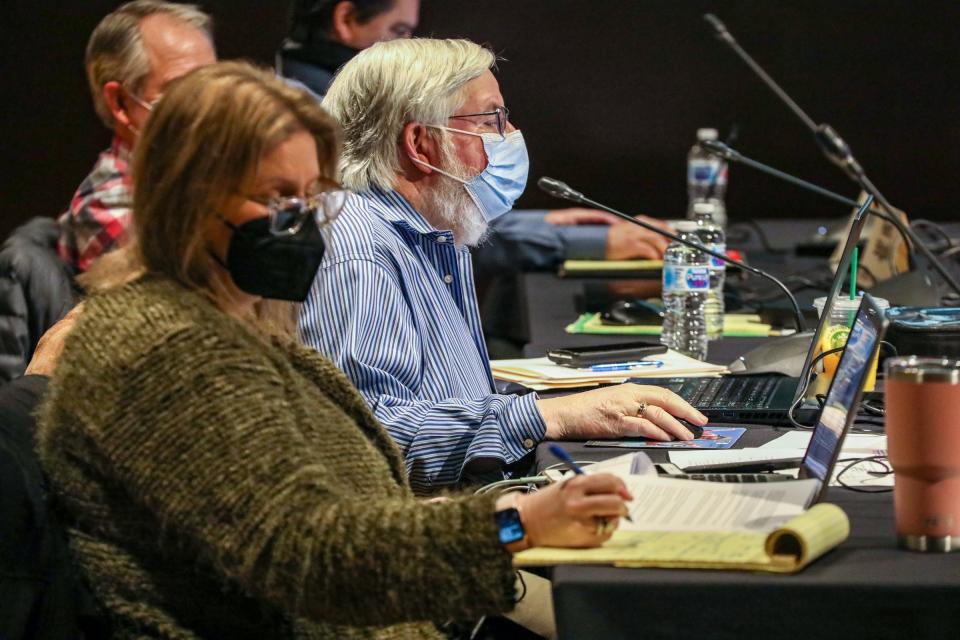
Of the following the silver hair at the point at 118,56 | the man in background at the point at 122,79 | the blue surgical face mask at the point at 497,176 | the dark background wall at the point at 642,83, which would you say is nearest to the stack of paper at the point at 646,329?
the blue surgical face mask at the point at 497,176

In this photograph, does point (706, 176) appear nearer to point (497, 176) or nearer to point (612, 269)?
point (612, 269)

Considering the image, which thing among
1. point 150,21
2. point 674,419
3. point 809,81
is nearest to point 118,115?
point 150,21

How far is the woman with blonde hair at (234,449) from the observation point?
1.21 metres

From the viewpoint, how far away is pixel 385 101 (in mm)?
2189

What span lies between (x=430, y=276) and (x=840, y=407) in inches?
32.9

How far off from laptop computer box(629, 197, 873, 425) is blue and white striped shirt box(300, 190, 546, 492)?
0.93ft

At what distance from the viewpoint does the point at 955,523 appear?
4.42 feet

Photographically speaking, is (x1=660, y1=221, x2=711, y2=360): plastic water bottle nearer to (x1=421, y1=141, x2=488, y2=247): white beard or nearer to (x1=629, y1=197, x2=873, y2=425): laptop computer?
(x1=629, y1=197, x2=873, y2=425): laptop computer

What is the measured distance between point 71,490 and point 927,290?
1879 millimetres

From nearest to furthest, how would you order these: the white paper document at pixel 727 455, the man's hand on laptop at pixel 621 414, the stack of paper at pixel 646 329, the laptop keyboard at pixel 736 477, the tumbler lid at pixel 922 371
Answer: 1. the tumbler lid at pixel 922 371
2. the laptop keyboard at pixel 736 477
3. the white paper document at pixel 727 455
4. the man's hand on laptop at pixel 621 414
5. the stack of paper at pixel 646 329

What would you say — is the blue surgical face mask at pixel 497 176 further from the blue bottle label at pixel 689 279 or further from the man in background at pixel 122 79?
the man in background at pixel 122 79

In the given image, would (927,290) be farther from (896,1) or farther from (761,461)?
(896,1)

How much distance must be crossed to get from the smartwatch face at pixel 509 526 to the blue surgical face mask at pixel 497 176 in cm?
106

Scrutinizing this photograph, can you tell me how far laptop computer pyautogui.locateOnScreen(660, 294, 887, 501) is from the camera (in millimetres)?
1420
